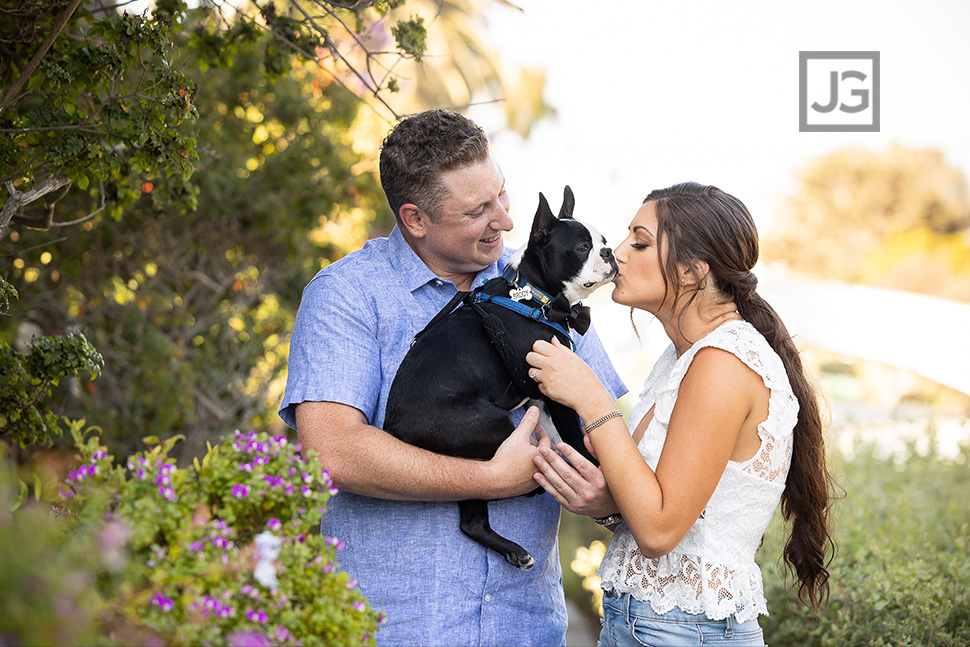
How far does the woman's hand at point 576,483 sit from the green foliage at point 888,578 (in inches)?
41.3

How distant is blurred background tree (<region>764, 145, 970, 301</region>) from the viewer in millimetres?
20969

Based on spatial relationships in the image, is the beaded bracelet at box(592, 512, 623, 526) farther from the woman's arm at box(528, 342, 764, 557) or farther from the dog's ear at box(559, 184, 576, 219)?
the dog's ear at box(559, 184, 576, 219)

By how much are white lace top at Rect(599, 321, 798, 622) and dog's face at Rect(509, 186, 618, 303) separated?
58cm

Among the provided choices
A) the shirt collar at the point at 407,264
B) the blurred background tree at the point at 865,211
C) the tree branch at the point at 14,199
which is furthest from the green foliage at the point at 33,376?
the blurred background tree at the point at 865,211

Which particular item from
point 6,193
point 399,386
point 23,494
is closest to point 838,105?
point 399,386

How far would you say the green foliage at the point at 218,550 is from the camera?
1145mm

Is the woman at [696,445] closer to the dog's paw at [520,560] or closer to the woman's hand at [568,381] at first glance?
the woman's hand at [568,381]

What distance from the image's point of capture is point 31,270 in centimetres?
481

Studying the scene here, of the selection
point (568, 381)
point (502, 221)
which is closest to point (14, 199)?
point (502, 221)

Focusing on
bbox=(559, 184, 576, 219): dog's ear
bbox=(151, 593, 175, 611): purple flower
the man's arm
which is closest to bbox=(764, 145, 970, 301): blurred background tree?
bbox=(559, 184, 576, 219): dog's ear

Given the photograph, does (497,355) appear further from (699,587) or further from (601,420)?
(699,587)

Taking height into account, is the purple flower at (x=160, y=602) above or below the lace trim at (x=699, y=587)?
above

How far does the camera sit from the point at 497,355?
2.46 metres

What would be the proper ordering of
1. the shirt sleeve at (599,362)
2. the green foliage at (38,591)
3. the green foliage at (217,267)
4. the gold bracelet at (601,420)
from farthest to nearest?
the green foliage at (217,267)
the shirt sleeve at (599,362)
the gold bracelet at (601,420)
the green foliage at (38,591)
